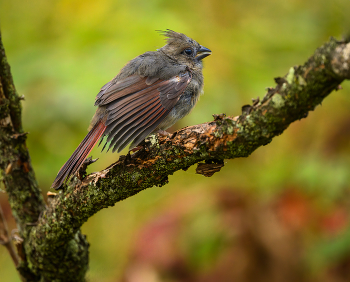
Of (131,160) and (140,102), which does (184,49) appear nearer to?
(140,102)

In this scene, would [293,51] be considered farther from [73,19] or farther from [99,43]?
[73,19]

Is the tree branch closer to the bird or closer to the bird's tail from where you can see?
the bird's tail

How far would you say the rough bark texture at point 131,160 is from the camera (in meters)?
1.50

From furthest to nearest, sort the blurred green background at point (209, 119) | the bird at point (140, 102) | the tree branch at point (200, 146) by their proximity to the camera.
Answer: the blurred green background at point (209, 119)
the bird at point (140, 102)
the tree branch at point (200, 146)

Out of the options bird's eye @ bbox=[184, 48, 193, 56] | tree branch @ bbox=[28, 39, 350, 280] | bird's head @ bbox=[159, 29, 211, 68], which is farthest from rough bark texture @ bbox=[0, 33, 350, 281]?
bird's eye @ bbox=[184, 48, 193, 56]

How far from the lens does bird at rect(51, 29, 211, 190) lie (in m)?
2.68

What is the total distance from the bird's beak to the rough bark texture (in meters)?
1.98

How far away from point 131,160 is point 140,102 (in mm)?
786

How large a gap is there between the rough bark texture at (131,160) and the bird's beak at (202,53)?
198 centimetres

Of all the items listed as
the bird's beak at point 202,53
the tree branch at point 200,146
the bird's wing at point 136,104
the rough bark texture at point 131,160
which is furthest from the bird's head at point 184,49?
the tree branch at point 200,146

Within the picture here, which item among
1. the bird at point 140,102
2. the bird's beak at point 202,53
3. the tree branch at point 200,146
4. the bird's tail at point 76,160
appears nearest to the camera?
the tree branch at point 200,146

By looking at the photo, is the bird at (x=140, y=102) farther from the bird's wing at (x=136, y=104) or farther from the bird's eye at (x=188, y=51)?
the bird's eye at (x=188, y=51)

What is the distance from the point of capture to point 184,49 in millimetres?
4016

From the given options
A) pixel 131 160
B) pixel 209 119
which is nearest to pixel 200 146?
pixel 131 160
